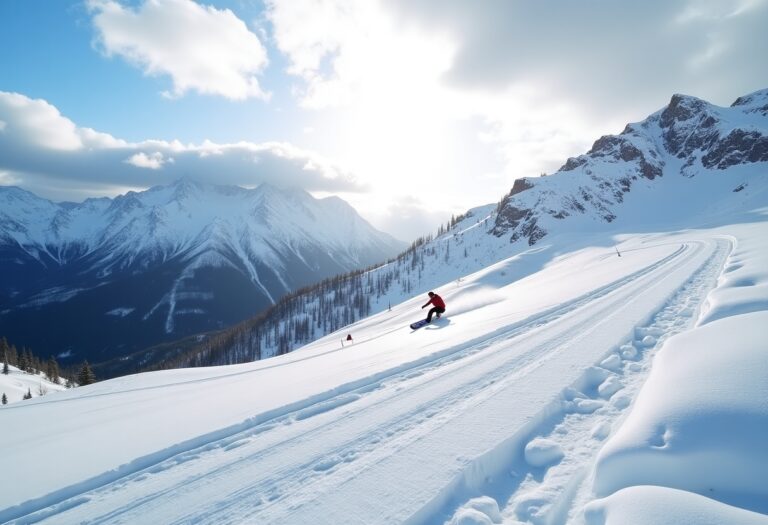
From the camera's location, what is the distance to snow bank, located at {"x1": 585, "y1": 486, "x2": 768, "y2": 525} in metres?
2.79

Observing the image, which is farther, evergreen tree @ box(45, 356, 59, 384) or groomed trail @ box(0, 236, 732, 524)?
evergreen tree @ box(45, 356, 59, 384)

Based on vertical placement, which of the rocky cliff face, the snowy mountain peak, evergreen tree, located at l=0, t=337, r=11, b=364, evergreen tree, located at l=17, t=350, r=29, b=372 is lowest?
evergreen tree, located at l=17, t=350, r=29, b=372

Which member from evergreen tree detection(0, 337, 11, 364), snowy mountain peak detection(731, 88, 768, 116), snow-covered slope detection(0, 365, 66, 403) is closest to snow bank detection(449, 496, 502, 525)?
snow-covered slope detection(0, 365, 66, 403)

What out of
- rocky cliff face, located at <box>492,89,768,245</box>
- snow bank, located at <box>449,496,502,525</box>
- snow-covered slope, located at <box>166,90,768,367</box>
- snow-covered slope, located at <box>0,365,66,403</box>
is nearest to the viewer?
snow bank, located at <box>449,496,502,525</box>

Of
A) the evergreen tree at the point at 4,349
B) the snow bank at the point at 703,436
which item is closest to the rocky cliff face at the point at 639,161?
the snow bank at the point at 703,436

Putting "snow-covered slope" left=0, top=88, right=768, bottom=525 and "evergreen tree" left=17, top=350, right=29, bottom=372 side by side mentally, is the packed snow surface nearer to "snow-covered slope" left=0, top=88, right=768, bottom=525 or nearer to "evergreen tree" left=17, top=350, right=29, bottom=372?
"snow-covered slope" left=0, top=88, right=768, bottom=525

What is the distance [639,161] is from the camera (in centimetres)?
15200

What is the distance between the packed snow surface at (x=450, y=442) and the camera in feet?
11.7

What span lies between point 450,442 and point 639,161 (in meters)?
188

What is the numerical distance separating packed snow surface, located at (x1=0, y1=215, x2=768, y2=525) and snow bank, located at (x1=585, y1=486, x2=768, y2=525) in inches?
0.8

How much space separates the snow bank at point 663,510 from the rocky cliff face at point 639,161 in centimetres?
13386

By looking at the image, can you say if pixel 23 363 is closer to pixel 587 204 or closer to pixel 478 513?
pixel 478 513

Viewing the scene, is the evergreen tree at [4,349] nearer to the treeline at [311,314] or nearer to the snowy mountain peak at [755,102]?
the treeline at [311,314]

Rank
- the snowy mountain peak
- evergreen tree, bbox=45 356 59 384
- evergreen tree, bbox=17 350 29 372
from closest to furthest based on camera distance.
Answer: evergreen tree, bbox=17 350 29 372, evergreen tree, bbox=45 356 59 384, the snowy mountain peak
